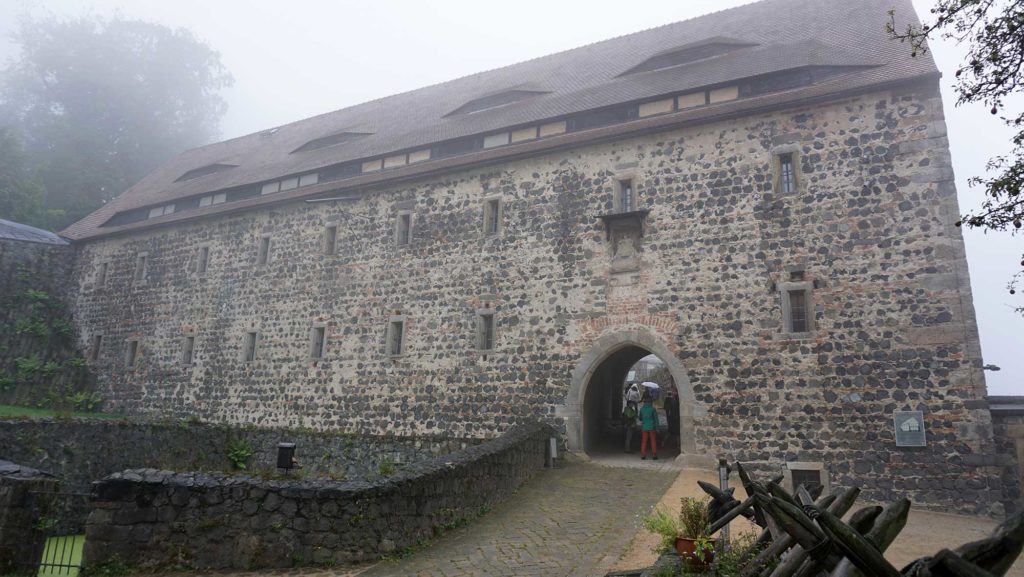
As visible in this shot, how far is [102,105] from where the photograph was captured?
129 feet

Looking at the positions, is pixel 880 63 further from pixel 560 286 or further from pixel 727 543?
pixel 727 543

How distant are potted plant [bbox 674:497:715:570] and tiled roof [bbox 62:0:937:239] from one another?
9.67 metres

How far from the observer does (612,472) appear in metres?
11.4

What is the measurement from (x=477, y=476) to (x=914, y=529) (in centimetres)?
621

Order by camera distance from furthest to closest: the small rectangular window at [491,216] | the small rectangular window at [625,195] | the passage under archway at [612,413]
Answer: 1. the small rectangular window at [491,216]
2. the passage under archway at [612,413]
3. the small rectangular window at [625,195]

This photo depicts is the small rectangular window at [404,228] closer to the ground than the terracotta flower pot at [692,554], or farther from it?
farther from it

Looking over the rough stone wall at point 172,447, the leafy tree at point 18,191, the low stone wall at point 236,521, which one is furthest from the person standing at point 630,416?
the leafy tree at point 18,191

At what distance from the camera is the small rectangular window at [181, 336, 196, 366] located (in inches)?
777

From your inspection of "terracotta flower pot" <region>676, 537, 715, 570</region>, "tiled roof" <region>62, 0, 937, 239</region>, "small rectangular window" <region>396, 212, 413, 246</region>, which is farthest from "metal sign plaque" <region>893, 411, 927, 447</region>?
"small rectangular window" <region>396, 212, 413, 246</region>

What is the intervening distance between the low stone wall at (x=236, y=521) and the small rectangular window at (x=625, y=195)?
8.76 meters

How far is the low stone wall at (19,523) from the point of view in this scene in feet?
23.4

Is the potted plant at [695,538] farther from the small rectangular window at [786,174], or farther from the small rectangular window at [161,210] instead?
the small rectangular window at [161,210]

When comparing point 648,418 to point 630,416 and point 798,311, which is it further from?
point 798,311

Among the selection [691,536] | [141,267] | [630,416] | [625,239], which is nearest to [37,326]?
[141,267]
